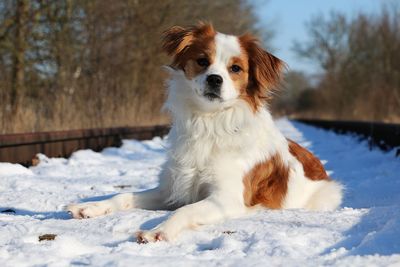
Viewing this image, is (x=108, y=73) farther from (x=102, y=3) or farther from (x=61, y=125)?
(x=61, y=125)

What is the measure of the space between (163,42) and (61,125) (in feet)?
21.5

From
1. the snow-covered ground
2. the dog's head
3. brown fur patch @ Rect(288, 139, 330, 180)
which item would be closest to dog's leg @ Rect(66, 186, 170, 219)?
the snow-covered ground

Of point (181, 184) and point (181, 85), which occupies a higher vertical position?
point (181, 85)

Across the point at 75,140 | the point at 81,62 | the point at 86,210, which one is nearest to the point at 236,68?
the point at 86,210

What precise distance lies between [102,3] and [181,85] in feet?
48.0

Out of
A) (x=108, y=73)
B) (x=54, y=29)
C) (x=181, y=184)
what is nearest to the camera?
(x=181, y=184)

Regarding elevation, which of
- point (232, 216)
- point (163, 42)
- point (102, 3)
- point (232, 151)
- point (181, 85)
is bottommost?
point (232, 216)

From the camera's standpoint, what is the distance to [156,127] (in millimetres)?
14289

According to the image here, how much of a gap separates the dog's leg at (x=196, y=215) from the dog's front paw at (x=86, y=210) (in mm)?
657

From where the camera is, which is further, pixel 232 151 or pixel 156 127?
pixel 156 127

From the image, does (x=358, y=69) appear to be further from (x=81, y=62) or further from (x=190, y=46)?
(x=190, y=46)

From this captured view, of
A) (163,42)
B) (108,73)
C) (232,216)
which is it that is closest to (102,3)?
(108,73)

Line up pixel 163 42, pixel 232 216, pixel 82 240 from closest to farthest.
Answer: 1. pixel 82 240
2. pixel 232 216
3. pixel 163 42

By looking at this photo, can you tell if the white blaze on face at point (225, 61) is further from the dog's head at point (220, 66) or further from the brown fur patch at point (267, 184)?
the brown fur patch at point (267, 184)
